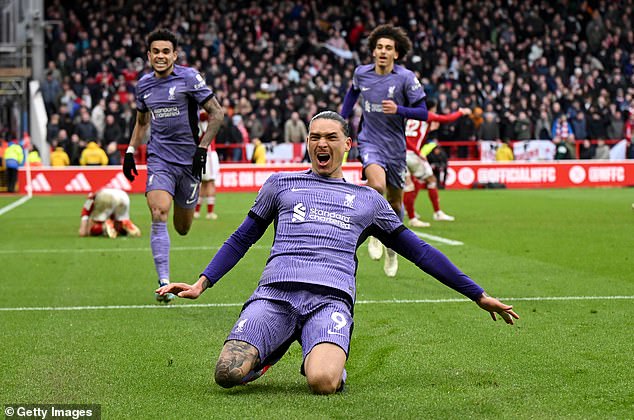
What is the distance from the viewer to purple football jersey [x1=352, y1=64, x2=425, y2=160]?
11453 millimetres

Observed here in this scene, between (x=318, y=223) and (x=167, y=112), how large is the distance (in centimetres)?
419

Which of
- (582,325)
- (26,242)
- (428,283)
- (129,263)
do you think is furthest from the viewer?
(26,242)

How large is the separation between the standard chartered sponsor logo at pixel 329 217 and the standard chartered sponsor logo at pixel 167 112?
412cm

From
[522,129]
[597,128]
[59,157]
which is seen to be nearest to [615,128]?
[597,128]

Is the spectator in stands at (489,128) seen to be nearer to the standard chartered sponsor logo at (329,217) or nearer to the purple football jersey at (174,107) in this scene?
the purple football jersey at (174,107)

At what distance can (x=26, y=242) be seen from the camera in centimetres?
1614

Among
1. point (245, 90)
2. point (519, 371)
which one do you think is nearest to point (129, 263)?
point (519, 371)

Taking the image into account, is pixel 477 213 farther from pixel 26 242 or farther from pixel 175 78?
pixel 175 78

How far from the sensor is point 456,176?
31859 millimetres

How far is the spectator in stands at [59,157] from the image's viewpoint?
102ft

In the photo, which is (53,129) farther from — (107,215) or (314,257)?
(314,257)

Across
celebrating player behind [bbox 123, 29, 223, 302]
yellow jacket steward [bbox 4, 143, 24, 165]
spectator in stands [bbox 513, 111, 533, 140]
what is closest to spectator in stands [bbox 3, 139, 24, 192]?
yellow jacket steward [bbox 4, 143, 24, 165]

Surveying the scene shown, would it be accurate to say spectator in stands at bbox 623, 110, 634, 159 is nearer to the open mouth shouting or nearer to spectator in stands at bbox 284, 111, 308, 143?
spectator in stands at bbox 284, 111, 308, 143

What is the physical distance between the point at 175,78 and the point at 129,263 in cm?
362
